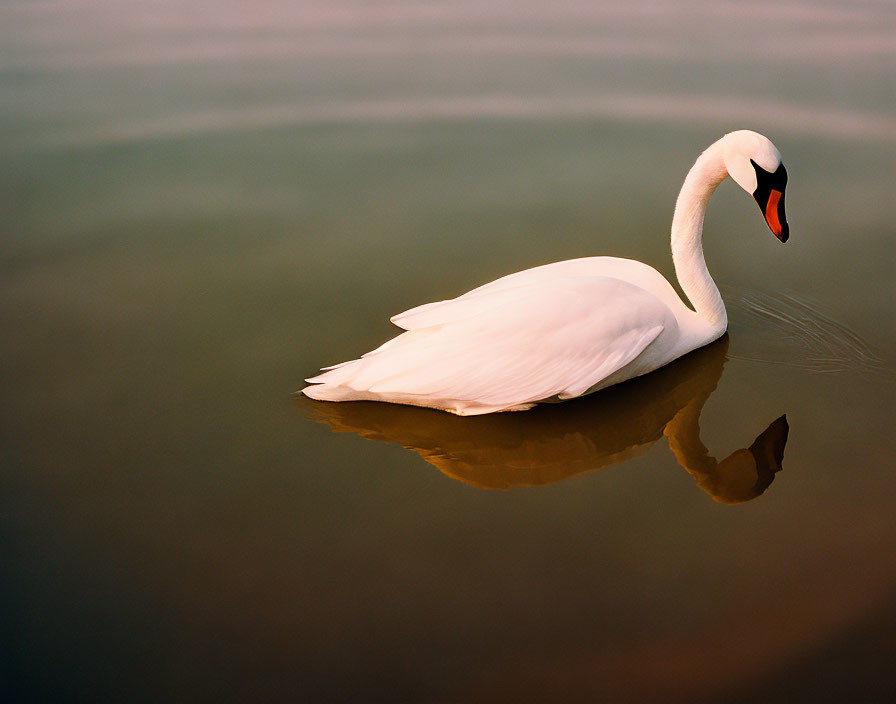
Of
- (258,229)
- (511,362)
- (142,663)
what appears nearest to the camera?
(142,663)

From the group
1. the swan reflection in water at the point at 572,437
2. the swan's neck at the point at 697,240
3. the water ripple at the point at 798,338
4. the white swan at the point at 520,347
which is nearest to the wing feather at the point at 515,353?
the white swan at the point at 520,347

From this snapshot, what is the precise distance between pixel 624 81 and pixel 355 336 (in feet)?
15.4

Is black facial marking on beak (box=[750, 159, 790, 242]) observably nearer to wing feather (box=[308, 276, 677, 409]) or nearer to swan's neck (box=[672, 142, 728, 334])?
swan's neck (box=[672, 142, 728, 334])

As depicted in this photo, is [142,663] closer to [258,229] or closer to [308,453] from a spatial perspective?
[308,453]

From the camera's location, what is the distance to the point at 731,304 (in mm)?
5242

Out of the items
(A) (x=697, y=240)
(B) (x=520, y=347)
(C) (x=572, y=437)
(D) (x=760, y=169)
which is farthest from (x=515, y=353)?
(D) (x=760, y=169)

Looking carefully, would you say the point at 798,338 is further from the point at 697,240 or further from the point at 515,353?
the point at 515,353

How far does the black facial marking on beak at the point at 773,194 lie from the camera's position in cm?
461

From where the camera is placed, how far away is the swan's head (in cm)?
457

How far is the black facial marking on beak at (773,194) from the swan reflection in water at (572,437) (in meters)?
0.94

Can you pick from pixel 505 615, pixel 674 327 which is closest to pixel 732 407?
pixel 674 327

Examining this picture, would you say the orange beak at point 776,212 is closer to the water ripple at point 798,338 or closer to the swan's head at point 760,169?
the swan's head at point 760,169

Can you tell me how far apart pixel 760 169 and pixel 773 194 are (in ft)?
0.50

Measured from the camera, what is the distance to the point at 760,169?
461 centimetres
